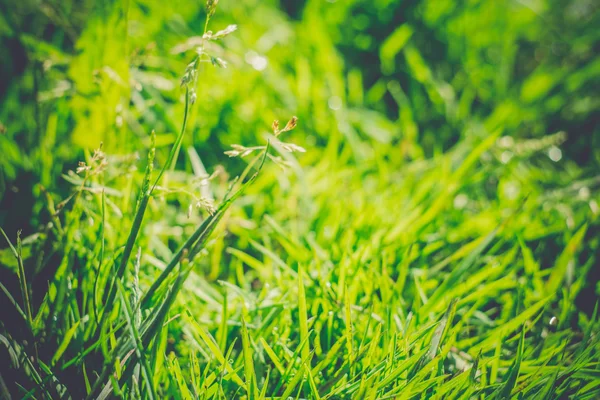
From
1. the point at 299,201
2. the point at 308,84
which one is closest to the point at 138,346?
the point at 299,201

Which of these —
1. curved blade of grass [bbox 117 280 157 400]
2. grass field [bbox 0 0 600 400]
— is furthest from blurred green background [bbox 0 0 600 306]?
curved blade of grass [bbox 117 280 157 400]

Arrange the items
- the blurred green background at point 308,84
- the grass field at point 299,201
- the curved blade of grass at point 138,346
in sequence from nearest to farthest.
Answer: the curved blade of grass at point 138,346
the grass field at point 299,201
the blurred green background at point 308,84

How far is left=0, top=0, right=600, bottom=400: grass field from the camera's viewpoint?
78cm

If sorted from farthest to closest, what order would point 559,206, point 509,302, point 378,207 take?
point 559,206 → point 378,207 → point 509,302

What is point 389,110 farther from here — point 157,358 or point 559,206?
point 157,358

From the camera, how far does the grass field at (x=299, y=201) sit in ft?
2.55

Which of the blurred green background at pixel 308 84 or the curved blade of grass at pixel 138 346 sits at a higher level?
the blurred green background at pixel 308 84

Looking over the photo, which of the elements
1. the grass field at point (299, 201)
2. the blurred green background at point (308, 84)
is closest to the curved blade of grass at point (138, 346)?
the grass field at point (299, 201)

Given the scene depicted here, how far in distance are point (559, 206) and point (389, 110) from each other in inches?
30.9

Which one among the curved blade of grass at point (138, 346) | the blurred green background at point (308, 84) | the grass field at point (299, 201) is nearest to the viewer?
the curved blade of grass at point (138, 346)

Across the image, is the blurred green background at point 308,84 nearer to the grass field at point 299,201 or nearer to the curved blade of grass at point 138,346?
the grass field at point 299,201

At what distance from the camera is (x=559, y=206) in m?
1.39

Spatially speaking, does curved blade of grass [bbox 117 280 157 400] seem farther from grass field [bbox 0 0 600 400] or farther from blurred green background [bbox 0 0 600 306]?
blurred green background [bbox 0 0 600 306]

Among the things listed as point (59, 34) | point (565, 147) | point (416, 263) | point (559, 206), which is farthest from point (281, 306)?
point (565, 147)
